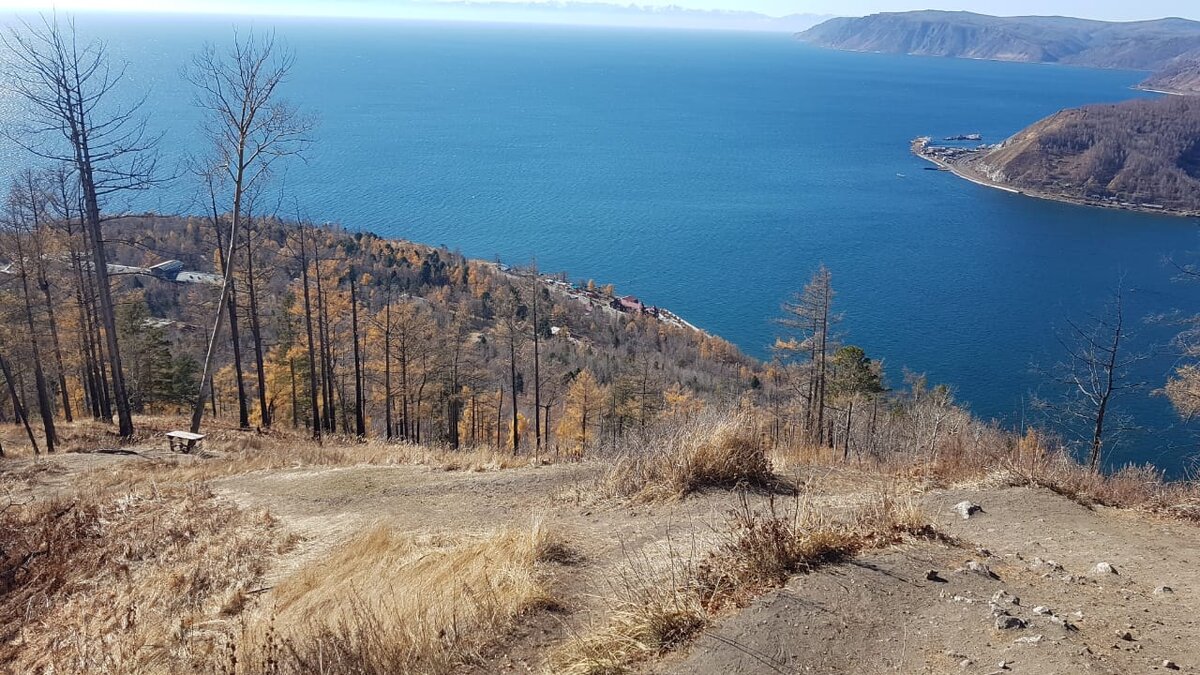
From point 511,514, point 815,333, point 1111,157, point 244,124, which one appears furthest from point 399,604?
point 1111,157

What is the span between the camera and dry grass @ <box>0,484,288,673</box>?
554 centimetres

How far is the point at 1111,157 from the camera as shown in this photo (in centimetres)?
10475

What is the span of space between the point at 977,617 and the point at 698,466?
3742 millimetres

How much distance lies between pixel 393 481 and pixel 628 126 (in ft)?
501

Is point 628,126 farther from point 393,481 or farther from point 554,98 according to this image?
point 393,481

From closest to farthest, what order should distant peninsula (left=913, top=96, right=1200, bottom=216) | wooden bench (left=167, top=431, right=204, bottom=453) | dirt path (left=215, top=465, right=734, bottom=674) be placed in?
dirt path (left=215, top=465, right=734, bottom=674) < wooden bench (left=167, top=431, right=204, bottom=453) < distant peninsula (left=913, top=96, right=1200, bottom=216)

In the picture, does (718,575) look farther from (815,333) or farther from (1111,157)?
(1111,157)

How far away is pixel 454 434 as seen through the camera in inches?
1190

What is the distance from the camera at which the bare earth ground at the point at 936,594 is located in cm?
408

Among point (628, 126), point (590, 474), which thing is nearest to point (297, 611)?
point (590, 474)

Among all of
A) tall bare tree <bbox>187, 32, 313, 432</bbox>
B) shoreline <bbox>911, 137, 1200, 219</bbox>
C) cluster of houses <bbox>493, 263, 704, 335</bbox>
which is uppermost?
tall bare tree <bbox>187, 32, 313, 432</bbox>

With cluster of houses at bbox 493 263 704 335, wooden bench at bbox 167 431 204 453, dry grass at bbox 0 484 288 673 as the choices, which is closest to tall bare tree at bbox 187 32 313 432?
wooden bench at bbox 167 431 204 453

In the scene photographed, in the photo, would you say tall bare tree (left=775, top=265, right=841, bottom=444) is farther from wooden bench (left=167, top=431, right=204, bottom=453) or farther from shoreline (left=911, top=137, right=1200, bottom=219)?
shoreline (left=911, top=137, right=1200, bottom=219)

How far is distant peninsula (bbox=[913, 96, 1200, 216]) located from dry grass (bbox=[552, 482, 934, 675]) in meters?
106
